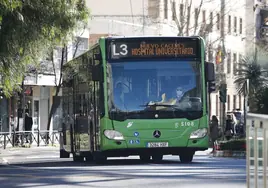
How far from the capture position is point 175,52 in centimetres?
2455

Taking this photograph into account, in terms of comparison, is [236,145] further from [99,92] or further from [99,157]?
[99,92]

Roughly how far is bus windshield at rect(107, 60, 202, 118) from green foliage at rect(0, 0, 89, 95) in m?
1.90

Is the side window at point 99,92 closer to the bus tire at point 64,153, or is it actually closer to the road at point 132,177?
the road at point 132,177

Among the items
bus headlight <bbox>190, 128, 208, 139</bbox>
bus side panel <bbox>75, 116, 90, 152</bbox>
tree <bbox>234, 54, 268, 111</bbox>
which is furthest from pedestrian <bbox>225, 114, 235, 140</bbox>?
bus headlight <bbox>190, 128, 208, 139</bbox>

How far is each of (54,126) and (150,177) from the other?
135 ft

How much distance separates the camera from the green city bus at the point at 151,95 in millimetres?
24125

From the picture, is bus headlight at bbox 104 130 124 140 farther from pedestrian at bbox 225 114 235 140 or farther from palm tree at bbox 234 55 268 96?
palm tree at bbox 234 55 268 96

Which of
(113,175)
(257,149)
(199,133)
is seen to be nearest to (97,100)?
(199,133)

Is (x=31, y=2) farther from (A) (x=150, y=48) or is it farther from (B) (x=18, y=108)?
(B) (x=18, y=108)

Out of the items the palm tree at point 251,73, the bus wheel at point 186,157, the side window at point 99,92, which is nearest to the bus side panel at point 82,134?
the side window at point 99,92

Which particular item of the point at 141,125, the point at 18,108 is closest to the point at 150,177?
the point at 141,125

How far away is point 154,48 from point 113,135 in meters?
2.41

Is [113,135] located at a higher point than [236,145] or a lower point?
higher

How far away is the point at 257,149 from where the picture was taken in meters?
10.4
